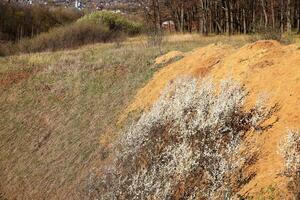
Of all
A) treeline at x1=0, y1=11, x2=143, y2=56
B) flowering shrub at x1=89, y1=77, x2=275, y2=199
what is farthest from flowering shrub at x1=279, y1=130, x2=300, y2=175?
treeline at x1=0, y1=11, x2=143, y2=56

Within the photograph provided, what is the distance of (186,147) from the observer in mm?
10539

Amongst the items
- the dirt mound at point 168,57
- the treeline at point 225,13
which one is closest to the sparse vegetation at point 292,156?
the dirt mound at point 168,57

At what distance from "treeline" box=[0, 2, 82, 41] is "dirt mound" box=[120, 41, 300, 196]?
75.5 ft

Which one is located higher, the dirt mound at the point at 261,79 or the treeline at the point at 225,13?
the treeline at the point at 225,13

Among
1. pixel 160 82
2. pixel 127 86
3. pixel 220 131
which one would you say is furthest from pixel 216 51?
pixel 220 131

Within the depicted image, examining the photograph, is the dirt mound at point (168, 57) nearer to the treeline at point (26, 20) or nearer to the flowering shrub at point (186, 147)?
the flowering shrub at point (186, 147)

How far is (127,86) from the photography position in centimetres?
1734

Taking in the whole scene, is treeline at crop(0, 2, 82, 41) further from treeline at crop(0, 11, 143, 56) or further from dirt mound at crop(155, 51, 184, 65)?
dirt mound at crop(155, 51, 184, 65)

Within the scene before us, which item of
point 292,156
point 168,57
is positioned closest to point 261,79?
point 292,156

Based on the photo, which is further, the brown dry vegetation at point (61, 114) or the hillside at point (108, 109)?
the brown dry vegetation at point (61, 114)

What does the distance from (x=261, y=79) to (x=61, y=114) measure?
26.9 ft

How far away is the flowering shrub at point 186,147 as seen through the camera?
9523 millimetres

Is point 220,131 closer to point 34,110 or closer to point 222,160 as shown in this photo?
point 222,160

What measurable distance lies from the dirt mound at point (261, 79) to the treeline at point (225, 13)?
17677 mm
